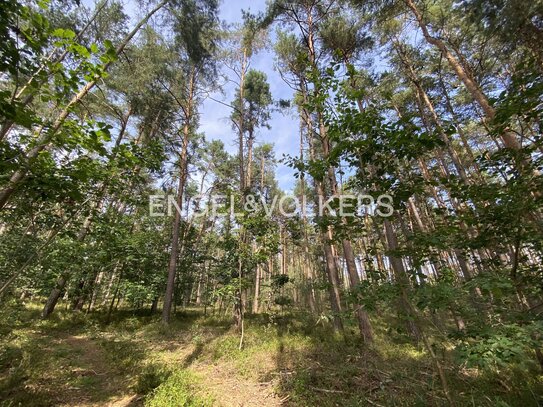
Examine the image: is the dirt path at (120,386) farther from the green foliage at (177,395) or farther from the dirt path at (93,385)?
the green foliage at (177,395)

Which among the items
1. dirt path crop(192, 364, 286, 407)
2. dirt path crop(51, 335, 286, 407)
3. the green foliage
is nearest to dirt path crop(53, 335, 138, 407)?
dirt path crop(51, 335, 286, 407)

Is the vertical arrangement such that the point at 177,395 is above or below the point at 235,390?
above

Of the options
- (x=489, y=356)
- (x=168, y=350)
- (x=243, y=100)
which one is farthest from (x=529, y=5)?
(x=168, y=350)

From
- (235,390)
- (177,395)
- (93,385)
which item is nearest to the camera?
(177,395)

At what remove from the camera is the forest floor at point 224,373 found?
14.5 ft

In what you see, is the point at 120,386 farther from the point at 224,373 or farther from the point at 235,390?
the point at 235,390

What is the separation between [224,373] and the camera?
21.1 feet

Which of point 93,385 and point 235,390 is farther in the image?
point 235,390

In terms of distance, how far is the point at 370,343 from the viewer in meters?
7.91

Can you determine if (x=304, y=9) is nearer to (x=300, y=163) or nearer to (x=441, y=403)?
(x=300, y=163)

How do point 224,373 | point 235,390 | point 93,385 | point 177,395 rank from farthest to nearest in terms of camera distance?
1. point 224,373
2. point 235,390
3. point 93,385
4. point 177,395

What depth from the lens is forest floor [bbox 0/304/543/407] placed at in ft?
14.5

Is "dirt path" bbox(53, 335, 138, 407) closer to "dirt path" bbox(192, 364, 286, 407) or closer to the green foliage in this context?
the green foliage

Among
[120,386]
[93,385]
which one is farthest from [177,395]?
[93,385]
